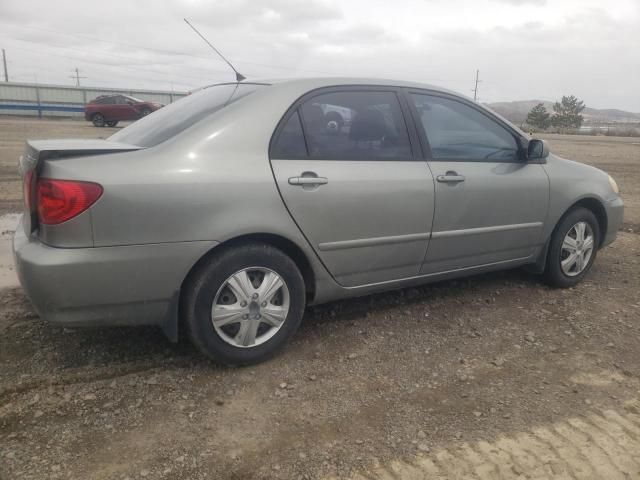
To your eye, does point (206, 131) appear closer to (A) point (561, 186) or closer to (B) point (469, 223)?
(B) point (469, 223)

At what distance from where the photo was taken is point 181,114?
3104 millimetres

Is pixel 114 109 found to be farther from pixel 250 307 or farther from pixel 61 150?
pixel 250 307

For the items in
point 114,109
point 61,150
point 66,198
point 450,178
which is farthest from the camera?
point 114,109

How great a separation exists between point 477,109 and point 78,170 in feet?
8.92

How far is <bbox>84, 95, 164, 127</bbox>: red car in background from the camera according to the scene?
74.1ft

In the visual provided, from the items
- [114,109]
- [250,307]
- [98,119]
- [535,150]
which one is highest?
[114,109]

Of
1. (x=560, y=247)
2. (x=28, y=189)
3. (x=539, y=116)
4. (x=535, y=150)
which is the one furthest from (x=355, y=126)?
(x=539, y=116)

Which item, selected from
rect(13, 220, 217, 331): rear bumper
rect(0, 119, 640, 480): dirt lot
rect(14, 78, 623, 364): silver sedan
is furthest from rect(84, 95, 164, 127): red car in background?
rect(13, 220, 217, 331): rear bumper

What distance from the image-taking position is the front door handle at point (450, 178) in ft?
11.1

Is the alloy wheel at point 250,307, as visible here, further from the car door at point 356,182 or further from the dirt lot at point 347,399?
the car door at point 356,182

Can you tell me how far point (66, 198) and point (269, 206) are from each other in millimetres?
958

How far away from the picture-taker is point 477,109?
3811mm

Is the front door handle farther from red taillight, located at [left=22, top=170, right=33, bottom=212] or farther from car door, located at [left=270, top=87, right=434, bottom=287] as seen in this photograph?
red taillight, located at [left=22, top=170, right=33, bottom=212]

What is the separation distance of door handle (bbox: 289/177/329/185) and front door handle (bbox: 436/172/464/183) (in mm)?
857
